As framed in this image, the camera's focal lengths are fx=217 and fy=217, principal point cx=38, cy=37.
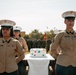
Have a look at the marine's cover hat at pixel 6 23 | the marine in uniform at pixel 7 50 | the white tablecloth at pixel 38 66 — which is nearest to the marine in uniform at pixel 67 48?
the marine in uniform at pixel 7 50

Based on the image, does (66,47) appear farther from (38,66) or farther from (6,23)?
(38,66)

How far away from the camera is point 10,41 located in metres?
2.87

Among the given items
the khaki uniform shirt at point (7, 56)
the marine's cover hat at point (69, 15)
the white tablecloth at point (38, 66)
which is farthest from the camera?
the white tablecloth at point (38, 66)

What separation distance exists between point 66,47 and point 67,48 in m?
0.02

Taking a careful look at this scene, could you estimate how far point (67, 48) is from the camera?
9.20 ft

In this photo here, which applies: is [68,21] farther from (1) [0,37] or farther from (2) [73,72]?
(1) [0,37]

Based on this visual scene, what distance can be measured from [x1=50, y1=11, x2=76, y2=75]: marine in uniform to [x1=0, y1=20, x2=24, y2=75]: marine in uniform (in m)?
0.53

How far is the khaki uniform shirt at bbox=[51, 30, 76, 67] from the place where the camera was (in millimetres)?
2781

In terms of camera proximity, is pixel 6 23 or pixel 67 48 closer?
pixel 67 48

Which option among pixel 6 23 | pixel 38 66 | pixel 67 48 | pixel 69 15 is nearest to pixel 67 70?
pixel 67 48

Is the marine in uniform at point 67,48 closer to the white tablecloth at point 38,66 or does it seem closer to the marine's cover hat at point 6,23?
the marine's cover hat at point 6,23

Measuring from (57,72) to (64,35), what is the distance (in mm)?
492

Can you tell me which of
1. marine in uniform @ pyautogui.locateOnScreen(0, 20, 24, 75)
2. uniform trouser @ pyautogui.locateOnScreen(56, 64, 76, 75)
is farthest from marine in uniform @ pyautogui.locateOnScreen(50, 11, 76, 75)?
marine in uniform @ pyautogui.locateOnScreen(0, 20, 24, 75)

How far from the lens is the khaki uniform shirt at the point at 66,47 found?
2.78m
